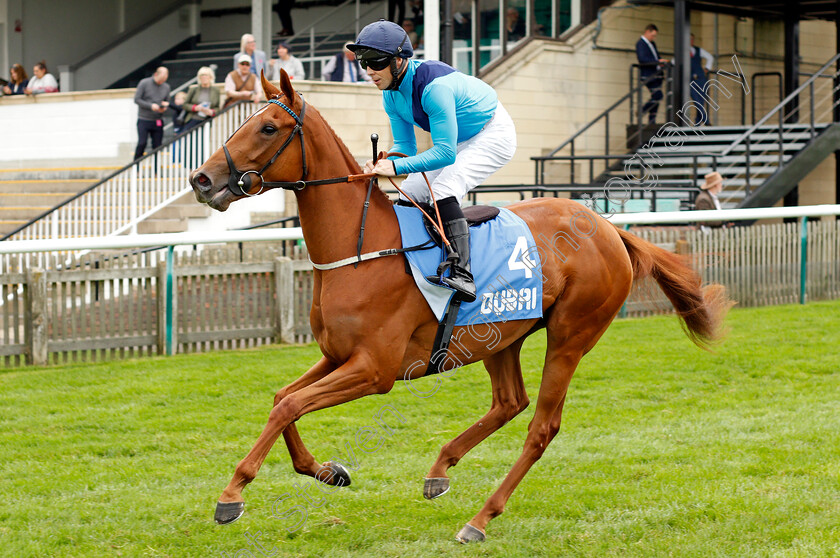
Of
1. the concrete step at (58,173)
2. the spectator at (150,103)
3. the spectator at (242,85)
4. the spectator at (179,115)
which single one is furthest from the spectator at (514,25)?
the concrete step at (58,173)

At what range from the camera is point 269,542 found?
4.52 m

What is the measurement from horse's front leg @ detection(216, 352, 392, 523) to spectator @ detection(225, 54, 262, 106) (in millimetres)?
10063

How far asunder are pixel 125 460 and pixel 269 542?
5.36 feet

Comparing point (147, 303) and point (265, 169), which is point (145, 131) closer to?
point (147, 303)

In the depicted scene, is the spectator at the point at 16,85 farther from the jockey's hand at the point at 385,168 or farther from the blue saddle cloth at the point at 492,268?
the jockey's hand at the point at 385,168

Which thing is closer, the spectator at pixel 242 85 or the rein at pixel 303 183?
the rein at pixel 303 183

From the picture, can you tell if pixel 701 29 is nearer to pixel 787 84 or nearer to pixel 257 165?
pixel 787 84

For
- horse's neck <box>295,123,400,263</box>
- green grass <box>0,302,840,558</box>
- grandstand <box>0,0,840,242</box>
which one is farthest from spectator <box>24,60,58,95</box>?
horse's neck <box>295,123,400,263</box>

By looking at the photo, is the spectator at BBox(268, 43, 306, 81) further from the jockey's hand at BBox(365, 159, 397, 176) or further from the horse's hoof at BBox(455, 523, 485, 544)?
the horse's hoof at BBox(455, 523, 485, 544)

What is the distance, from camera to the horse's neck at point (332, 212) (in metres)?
4.46

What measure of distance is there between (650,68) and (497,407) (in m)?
12.9

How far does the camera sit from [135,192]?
515 inches

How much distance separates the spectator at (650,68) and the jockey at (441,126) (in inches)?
457

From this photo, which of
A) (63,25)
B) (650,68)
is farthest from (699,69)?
(63,25)
